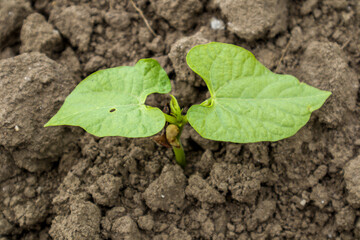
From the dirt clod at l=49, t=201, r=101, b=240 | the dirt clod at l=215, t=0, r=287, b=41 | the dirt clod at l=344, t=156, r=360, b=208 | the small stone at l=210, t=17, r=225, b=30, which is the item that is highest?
the dirt clod at l=215, t=0, r=287, b=41

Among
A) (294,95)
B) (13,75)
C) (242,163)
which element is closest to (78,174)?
(13,75)

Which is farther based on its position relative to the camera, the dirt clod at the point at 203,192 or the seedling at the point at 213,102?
the dirt clod at the point at 203,192

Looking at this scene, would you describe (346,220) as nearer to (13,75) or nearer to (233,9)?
(233,9)

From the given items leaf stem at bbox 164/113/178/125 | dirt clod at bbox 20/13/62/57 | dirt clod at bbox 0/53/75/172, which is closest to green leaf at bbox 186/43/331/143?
leaf stem at bbox 164/113/178/125

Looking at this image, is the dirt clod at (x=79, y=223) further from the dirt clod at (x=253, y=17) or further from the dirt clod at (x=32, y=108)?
the dirt clod at (x=253, y=17)

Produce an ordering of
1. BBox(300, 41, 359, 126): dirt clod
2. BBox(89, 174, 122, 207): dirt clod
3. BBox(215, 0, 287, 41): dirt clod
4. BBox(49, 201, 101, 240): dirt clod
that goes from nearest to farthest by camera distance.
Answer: BBox(49, 201, 101, 240): dirt clod
BBox(89, 174, 122, 207): dirt clod
BBox(300, 41, 359, 126): dirt clod
BBox(215, 0, 287, 41): dirt clod

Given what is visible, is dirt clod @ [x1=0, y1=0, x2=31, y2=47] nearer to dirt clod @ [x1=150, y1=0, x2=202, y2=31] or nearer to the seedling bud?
dirt clod @ [x1=150, y1=0, x2=202, y2=31]

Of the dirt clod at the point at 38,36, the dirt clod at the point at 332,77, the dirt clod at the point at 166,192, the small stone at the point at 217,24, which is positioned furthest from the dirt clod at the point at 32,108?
the dirt clod at the point at 332,77
